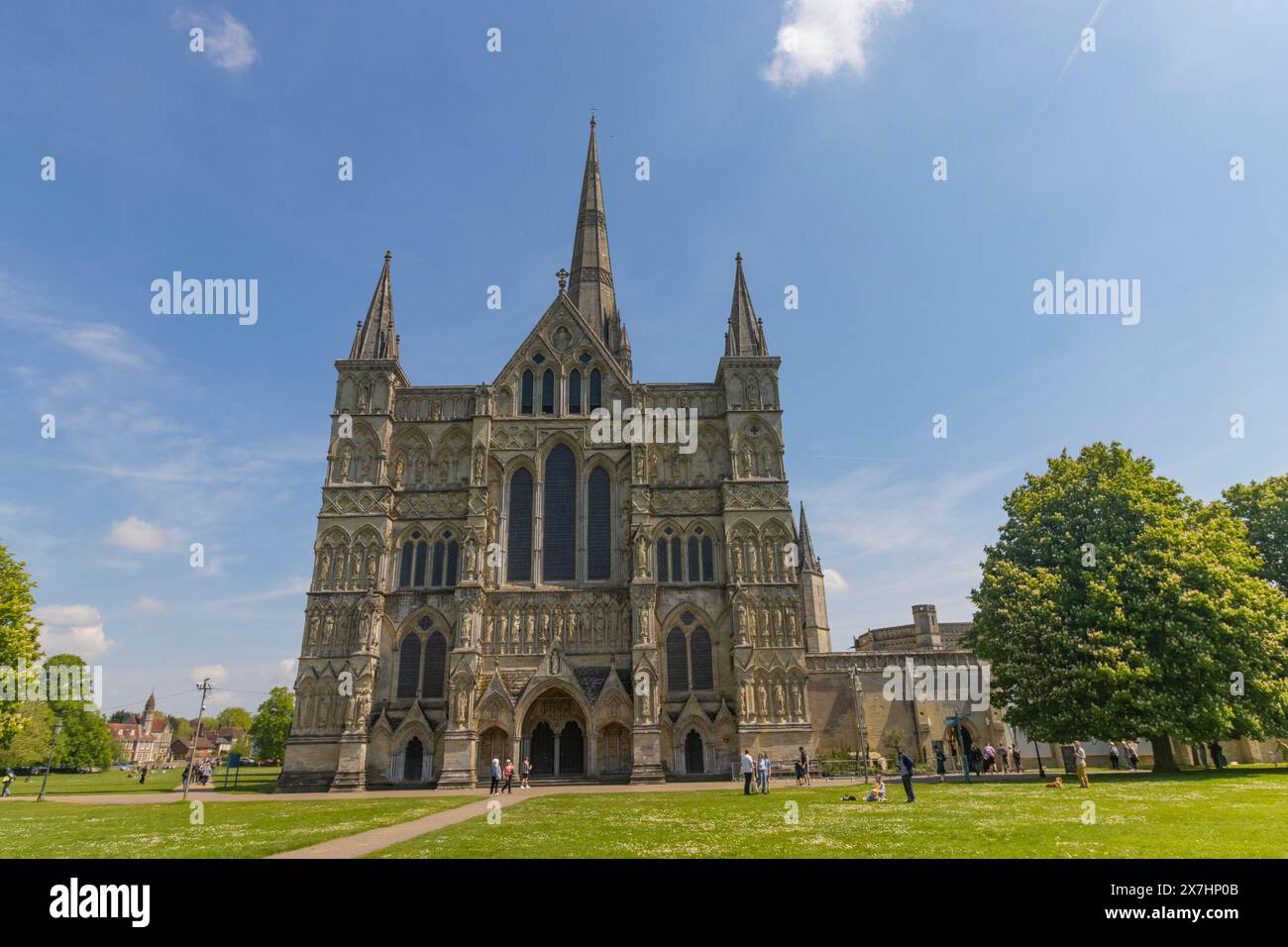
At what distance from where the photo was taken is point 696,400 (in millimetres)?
42594

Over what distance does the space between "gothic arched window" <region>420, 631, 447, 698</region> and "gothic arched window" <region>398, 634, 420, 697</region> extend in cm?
49

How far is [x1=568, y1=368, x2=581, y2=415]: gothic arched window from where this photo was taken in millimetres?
42188

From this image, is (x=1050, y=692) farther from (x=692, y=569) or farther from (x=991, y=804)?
(x=692, y=569)

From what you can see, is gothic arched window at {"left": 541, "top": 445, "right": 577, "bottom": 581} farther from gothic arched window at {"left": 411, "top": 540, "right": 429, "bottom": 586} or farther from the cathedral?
gothic arched window at {"left": 411, "top": 540, "right": 429, "bottom": 586}

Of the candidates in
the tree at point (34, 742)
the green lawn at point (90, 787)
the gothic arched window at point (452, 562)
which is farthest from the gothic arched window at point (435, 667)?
the tree at point (34, 742)

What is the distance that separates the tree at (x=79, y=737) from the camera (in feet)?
239

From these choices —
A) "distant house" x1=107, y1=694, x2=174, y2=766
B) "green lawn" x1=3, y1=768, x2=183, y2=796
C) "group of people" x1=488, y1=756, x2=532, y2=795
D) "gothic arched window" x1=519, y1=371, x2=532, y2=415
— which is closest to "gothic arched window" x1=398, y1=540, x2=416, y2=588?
"gothic arched window" x1=519, y1=371, x2=532, y2=415

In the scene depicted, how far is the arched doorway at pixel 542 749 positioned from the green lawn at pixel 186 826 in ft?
30.5

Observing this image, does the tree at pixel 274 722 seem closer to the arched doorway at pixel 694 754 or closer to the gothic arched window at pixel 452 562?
the gothic arched window at pixel 452 562

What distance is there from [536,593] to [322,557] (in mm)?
11479

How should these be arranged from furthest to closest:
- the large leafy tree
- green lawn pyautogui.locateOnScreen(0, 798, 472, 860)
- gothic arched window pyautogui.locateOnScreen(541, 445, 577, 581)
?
1. gothic arched window pyautogui.locateOnScreen(541, 445, 577, 581)
2. the large leafy tree
3. green lawn pyautogui.locateOnScreen(0, 798, 472, 860)
